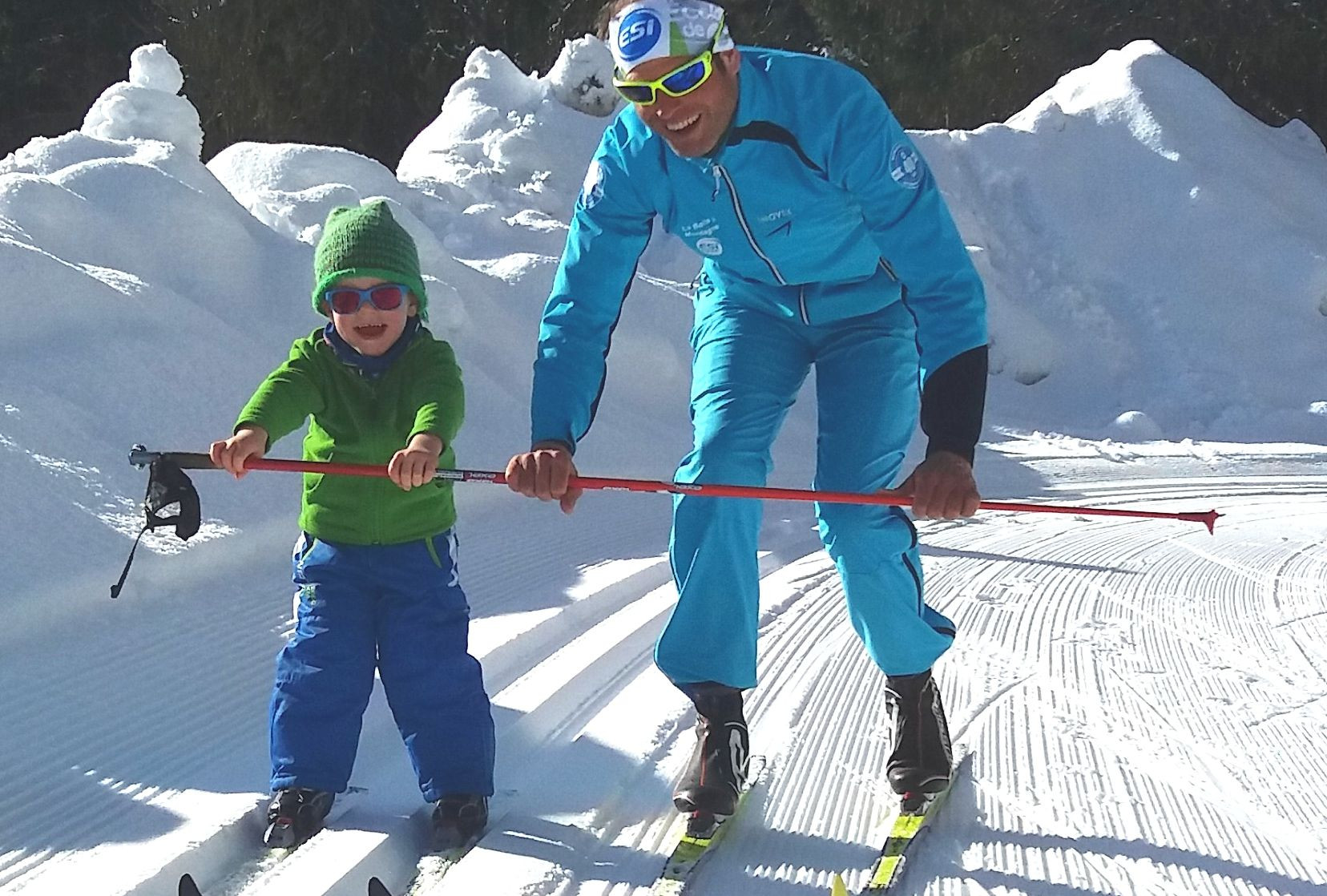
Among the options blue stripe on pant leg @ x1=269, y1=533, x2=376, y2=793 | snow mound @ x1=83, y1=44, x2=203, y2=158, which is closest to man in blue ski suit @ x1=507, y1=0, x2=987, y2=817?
blue stripe on pant leg @ x1=269, y1=533, x2=376, y2=793

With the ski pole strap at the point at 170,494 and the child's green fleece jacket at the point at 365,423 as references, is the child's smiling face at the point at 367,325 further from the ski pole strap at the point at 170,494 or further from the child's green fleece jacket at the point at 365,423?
the ski pole strap at the point at 170,494

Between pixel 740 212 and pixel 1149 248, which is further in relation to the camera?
pixel 1149 248

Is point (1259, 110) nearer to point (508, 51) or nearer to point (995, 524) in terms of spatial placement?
point (508, 51)

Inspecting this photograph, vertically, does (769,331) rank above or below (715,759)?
above

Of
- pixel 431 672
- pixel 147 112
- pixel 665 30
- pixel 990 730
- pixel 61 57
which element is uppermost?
pixel 61 57

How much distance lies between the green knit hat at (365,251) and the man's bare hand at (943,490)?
0.97m

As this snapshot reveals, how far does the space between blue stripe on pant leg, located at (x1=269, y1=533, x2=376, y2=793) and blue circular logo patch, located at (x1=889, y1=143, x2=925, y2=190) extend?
3.73ft

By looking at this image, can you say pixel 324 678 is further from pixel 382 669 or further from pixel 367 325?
pixel 367 325

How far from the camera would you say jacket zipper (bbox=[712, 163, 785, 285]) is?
7.93 ft

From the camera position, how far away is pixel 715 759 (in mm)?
2479

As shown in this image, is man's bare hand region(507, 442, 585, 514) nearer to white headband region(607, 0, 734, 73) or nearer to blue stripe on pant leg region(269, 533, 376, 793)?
blue stripe on pant leg region(269, 533, 376, 793)

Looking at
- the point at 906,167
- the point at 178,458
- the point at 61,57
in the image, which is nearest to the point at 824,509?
the point at 906,167

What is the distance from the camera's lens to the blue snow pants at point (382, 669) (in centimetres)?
244

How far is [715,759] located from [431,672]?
52 cm
